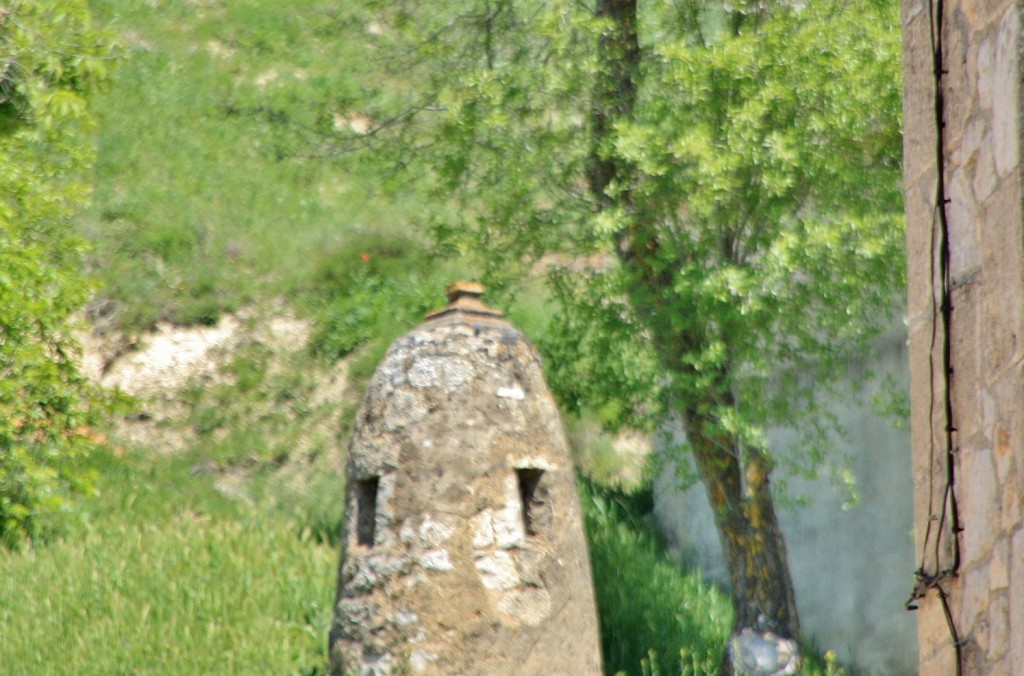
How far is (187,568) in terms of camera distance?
427 inches

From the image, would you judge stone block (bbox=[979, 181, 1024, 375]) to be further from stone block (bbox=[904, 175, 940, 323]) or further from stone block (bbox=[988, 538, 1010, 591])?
stone block (bbox=[988, 538, 1010, 591])

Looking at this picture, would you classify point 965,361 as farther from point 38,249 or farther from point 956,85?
point 38,249

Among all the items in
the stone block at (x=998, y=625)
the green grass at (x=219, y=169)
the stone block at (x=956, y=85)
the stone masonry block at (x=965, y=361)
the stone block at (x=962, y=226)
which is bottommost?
the stone block at (x=998, y=625)

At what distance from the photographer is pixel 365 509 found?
6789mm

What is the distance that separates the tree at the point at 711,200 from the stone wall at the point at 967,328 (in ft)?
12.3

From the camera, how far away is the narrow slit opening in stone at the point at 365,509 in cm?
673

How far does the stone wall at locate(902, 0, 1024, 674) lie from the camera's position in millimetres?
3732

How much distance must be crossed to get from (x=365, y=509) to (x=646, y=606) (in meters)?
4.30

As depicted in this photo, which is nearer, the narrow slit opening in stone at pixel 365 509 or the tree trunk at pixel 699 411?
the narrow slit opening in stone at pixel 365 509

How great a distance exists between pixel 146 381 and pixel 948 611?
12914 mm

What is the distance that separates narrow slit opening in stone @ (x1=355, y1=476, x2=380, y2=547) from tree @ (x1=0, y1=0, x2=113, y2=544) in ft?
13.6

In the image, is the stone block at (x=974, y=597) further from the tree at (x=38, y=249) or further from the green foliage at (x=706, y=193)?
the tree at (x=38, y=249)

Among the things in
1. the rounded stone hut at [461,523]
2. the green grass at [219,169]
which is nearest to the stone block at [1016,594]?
the rounded stone hut at [461,523]

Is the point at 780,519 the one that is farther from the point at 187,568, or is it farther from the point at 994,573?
the point at 994,573
